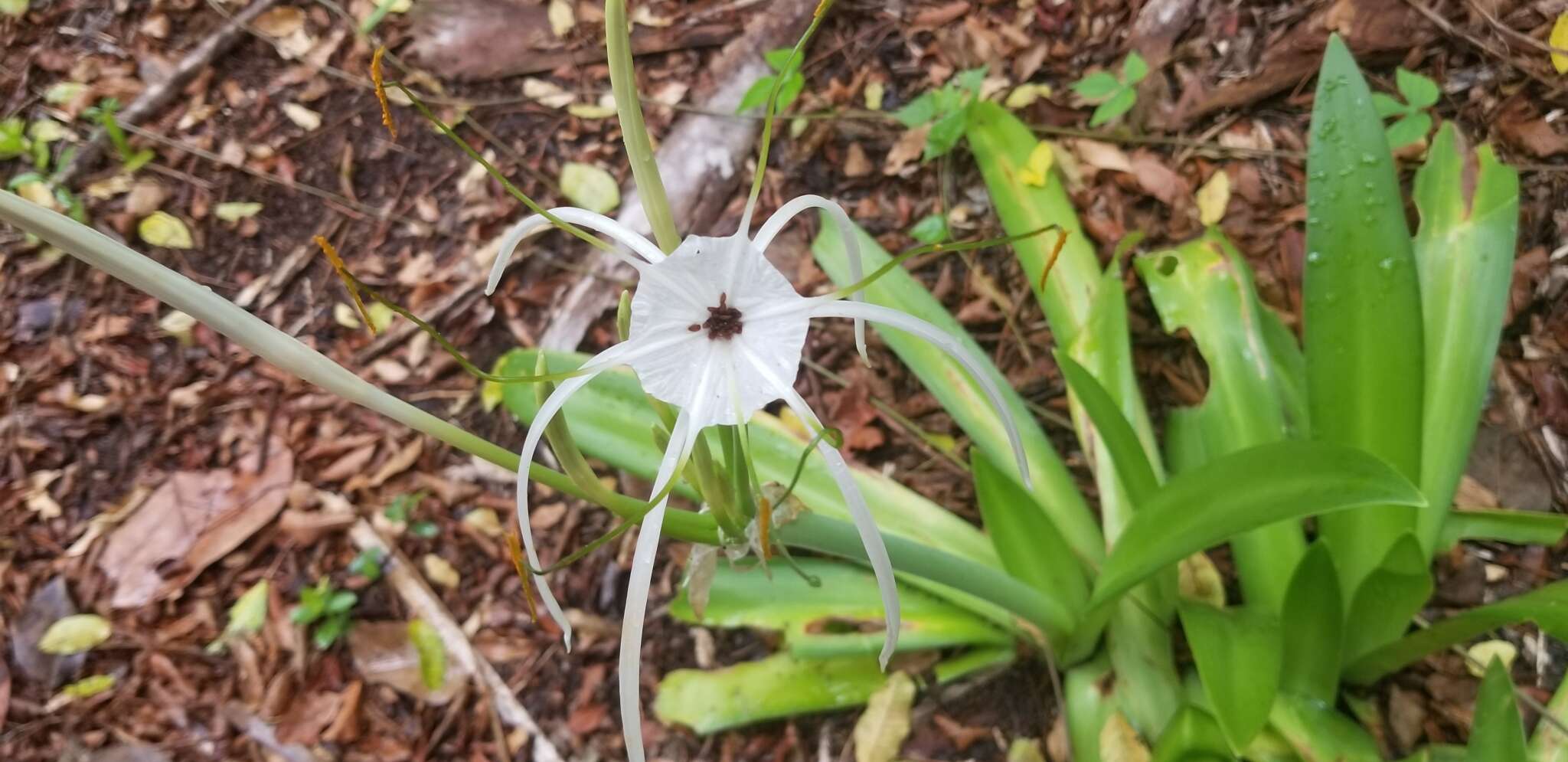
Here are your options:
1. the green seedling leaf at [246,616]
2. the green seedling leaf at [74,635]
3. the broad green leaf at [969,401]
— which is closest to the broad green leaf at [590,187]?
the broad green leaf at [969,401]

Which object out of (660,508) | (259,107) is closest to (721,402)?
(660,508)

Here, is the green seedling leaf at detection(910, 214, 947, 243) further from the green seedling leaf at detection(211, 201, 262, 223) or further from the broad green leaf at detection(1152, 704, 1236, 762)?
the green seedling leaf at detection(211, 201, 262, 223)

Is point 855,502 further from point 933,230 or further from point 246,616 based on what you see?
point 246,616

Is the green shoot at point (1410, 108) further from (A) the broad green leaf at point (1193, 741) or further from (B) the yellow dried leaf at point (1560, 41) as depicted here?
(A) the broad green leaf at point (1193, 741)

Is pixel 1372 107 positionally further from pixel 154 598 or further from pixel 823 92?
pixel 154 598

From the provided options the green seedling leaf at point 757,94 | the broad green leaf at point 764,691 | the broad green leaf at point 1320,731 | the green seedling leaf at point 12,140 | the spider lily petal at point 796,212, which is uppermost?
the green seedling leaf at point 12,140

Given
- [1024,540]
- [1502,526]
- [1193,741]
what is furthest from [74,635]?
[1502,526]
